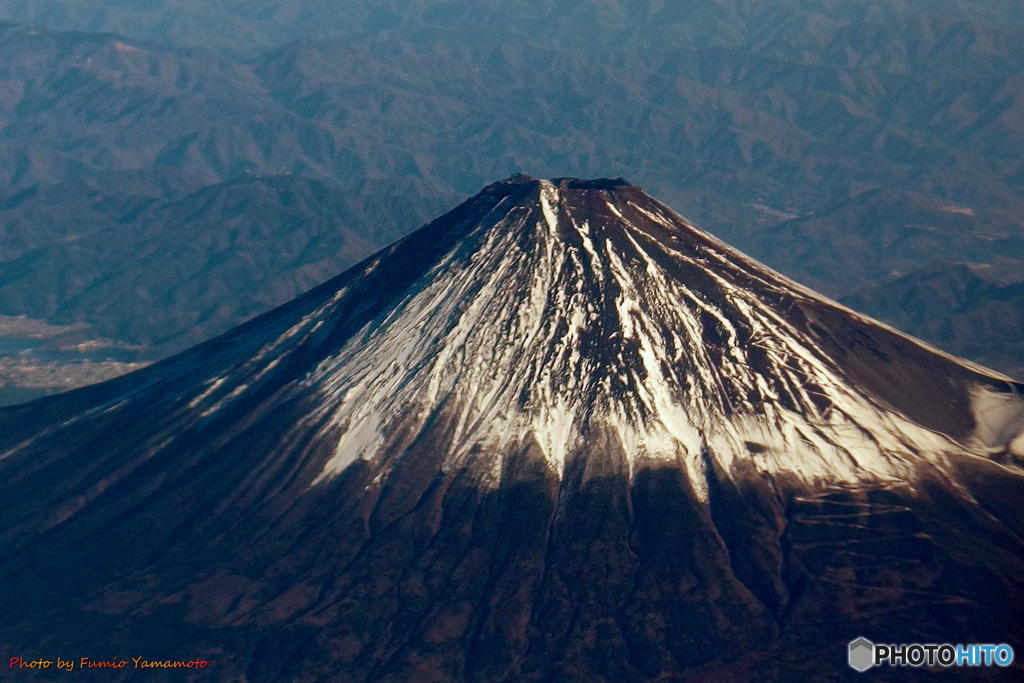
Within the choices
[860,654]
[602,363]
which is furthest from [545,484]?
[860,654]

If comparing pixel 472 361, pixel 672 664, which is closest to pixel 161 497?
pixel 472 361

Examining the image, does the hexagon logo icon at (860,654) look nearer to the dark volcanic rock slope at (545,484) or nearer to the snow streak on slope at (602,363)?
the dark volcanic rock slope at (545,484)

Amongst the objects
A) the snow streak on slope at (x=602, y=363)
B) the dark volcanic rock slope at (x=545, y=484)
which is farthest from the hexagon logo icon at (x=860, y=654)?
the snow streak on slope at (x=602, y=363)

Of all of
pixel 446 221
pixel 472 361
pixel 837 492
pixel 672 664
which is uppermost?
pixel 446 221

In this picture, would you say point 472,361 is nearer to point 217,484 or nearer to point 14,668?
point 217,484

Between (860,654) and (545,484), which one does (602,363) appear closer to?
(545,484)
